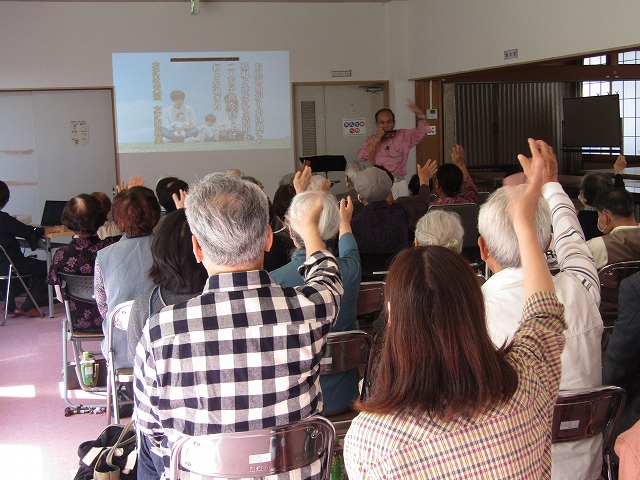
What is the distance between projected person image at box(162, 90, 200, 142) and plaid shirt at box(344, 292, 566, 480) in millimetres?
8568

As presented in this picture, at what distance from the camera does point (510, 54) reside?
7.32 m

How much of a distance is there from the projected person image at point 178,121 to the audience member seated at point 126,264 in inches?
237

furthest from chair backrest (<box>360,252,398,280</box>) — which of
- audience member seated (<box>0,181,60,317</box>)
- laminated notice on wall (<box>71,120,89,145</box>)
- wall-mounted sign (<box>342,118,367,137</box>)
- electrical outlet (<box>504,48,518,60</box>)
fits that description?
laminated notice on wall (<box>71,120,89,145</box>)

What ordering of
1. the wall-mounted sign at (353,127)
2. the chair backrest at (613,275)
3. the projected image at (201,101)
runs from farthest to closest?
the wall-mounted sign at (353,127), the projected image at (201,101), the chair backrest at (613,275)

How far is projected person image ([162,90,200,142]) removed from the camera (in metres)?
9.35

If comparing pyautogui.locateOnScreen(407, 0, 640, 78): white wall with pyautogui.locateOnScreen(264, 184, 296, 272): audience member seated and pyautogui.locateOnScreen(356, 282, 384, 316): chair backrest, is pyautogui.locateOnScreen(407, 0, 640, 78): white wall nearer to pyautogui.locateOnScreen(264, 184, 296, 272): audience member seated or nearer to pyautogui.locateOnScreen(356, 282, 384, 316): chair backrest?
pyautogui.locateOnScreen(264, 184, 296, 272): audience member seated

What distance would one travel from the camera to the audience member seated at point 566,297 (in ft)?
6.54

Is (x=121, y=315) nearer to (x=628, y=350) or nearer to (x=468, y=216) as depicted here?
(x=628, y=350)

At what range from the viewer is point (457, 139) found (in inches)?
403

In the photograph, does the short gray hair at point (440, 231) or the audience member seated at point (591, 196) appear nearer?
the short gray hair at point (440, 231)

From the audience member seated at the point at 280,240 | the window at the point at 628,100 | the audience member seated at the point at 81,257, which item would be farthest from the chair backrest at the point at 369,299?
the window at the point at 628,100

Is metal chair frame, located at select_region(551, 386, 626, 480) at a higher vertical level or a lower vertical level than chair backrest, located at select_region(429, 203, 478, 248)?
lower

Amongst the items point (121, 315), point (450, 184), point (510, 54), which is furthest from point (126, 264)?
point (510, 54)

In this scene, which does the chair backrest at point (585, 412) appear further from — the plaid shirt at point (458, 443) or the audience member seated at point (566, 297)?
the plaid shirt at point (458, 443)
